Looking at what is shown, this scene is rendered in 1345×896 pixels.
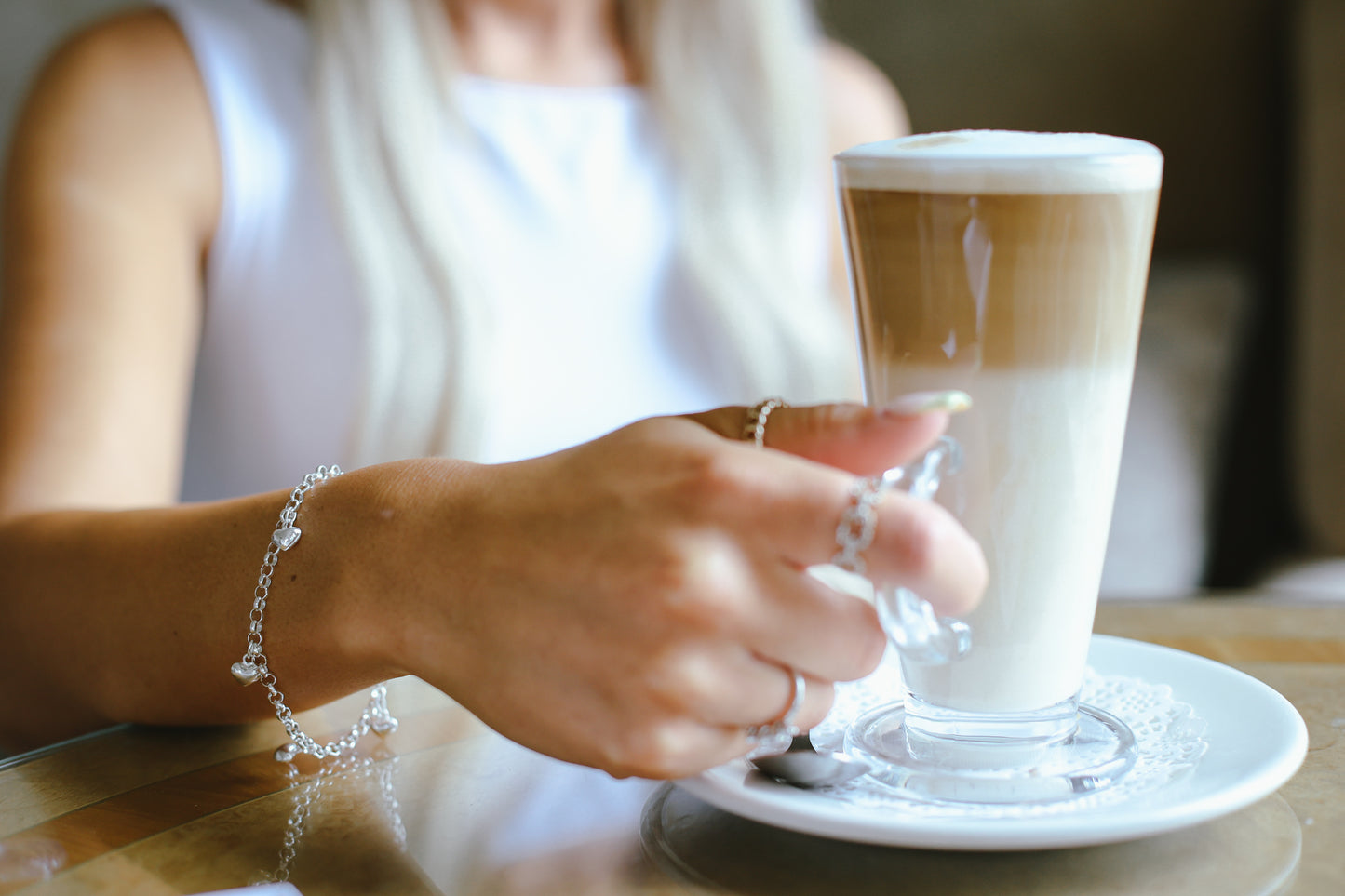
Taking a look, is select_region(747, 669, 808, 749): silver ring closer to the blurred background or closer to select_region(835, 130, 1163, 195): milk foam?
select_region(835, 130, 1163, 195): milk foam

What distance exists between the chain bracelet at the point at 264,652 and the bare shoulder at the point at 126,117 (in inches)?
27.3

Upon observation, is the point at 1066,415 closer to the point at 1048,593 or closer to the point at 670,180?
the point at 1048,593

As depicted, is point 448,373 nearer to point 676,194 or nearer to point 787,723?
point 676,194

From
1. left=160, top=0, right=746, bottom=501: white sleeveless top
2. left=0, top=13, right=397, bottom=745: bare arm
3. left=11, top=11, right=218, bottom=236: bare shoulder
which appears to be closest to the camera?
left=0, top=13, right=397, bottom=745: bare arm

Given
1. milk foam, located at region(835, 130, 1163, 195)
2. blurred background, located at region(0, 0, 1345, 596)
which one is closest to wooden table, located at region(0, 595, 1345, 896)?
milk foam, located at region(835, 130, 1163, 195)

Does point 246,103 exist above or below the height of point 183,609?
above

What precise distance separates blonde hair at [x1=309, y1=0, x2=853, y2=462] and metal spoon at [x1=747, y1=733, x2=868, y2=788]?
731 millimetres

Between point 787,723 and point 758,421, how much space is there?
0.12 m

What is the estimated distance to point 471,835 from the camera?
0.48m

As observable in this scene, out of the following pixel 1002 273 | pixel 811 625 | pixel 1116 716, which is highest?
pixel 1002 273

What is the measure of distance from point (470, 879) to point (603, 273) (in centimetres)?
94

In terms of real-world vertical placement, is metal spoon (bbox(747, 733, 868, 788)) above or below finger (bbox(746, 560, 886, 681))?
below

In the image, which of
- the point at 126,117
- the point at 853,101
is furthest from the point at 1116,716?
the point at 853,101

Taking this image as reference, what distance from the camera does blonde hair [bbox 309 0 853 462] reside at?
1154 mm
